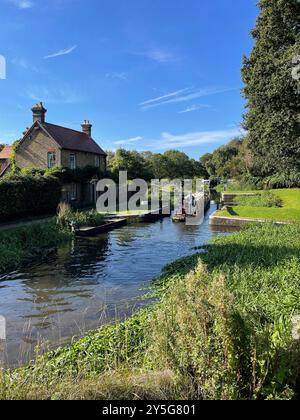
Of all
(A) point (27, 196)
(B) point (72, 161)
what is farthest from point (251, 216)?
(B) point (72, 161)

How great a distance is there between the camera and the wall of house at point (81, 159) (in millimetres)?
36625

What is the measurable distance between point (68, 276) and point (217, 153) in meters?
90.9

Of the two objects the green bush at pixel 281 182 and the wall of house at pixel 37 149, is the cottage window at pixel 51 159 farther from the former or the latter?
the green bush at pixel 281 182

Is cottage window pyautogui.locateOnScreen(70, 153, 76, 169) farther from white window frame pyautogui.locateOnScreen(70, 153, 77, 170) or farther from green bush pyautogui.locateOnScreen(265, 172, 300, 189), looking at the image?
green bush pyautogui.locateOnScreen(265, 172, 300, 189)

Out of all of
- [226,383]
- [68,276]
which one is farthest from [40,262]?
[226,383]

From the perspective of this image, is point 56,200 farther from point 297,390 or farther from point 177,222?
point 297,390

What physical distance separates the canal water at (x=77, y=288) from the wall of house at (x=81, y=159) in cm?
1815

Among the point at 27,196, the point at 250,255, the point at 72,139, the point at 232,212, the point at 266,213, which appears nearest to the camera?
the point at 250,255

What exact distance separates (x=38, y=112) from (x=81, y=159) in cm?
644

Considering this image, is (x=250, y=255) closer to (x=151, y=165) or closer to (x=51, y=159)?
(x=51, y=159)

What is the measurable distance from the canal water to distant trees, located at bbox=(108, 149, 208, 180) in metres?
27.8

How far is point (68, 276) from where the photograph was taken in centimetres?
1286

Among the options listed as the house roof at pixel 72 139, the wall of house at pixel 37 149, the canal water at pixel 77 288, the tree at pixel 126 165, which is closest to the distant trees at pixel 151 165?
the tree at pixel 126 165

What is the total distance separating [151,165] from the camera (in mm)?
72125
